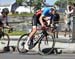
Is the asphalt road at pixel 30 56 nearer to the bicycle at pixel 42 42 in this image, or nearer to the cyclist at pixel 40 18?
the bicycle at pixel 42 42

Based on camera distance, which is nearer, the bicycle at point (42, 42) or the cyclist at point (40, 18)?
the cyclist at point (40, 18)

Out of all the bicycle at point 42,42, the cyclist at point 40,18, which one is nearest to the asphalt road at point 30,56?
the bicycle at point 42,42

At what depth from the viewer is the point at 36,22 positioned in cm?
1227

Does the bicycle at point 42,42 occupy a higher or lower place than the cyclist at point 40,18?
lower

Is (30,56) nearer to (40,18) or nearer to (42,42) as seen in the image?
(42,42)

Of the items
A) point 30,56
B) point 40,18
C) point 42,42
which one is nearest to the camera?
point 40,18

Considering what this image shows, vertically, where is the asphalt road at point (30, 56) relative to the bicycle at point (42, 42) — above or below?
below

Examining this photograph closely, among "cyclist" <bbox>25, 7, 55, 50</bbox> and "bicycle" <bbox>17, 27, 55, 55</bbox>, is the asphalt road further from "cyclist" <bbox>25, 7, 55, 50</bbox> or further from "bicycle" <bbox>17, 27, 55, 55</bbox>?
"cyclist" <bbox>25, 7, 55, 50</bbox>

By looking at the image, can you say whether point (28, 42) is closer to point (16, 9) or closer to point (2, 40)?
point (2, 40)

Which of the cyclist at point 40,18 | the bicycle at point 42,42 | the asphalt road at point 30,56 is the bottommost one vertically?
the asphalt road at point 30,56

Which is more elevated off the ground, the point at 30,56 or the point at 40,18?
the point at 40,18

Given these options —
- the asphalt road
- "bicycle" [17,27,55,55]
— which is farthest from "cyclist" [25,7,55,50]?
the asphalt road

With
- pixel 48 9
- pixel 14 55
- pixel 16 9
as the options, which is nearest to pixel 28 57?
pixel 14 55

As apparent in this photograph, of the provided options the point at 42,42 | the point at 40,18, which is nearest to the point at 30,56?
the point at 42,42
